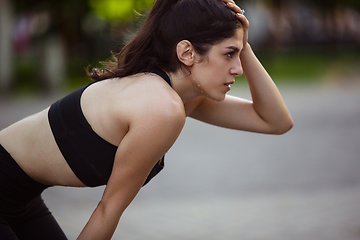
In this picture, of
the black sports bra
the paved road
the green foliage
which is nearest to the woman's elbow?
the black sports bra

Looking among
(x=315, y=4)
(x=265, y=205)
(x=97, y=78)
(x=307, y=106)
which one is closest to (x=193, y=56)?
(x=97, y=78)

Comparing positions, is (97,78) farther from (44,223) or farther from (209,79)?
(44,223)

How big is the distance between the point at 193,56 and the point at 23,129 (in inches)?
32.6

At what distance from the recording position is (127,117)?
1547mm

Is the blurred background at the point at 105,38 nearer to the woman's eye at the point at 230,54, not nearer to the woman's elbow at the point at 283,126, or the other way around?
the woman's eye at the point at 230,54

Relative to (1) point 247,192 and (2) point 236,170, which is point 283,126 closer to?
(1) point 247,192

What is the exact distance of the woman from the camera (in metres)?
1.54

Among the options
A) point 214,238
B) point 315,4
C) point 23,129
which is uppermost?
point 23,129

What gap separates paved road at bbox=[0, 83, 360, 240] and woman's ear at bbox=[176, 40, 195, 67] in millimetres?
2457

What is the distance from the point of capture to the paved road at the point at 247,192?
155 inches

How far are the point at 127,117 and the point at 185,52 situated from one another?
397 mm

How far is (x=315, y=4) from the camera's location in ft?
83.3

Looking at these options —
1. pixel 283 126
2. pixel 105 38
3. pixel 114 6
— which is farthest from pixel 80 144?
pixel 105 38

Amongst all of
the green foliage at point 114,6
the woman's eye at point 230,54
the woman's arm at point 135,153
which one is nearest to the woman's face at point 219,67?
the woman's eye at point 230,54
